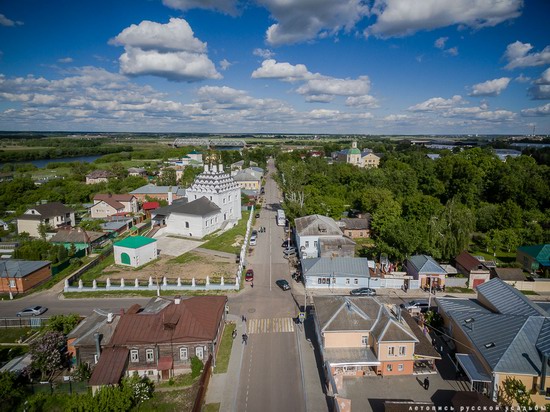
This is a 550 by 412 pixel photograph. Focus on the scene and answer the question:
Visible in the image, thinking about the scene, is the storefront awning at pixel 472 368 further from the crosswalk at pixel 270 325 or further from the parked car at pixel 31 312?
the parked car at pixel 31 312

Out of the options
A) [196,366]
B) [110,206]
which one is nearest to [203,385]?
[196,366]

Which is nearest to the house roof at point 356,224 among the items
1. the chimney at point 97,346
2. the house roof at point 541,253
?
the house roof at point 541,253

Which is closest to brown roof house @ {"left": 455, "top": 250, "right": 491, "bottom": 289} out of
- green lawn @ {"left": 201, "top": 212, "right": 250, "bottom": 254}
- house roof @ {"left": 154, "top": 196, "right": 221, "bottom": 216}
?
green lawn @ {"left": 201, "top": 212, "right": 250, "bottom": 254}

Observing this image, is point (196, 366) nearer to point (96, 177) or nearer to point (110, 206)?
point (110, 206)

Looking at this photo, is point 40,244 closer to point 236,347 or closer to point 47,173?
point 236,347

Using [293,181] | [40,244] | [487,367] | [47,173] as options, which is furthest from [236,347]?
[47,173]
